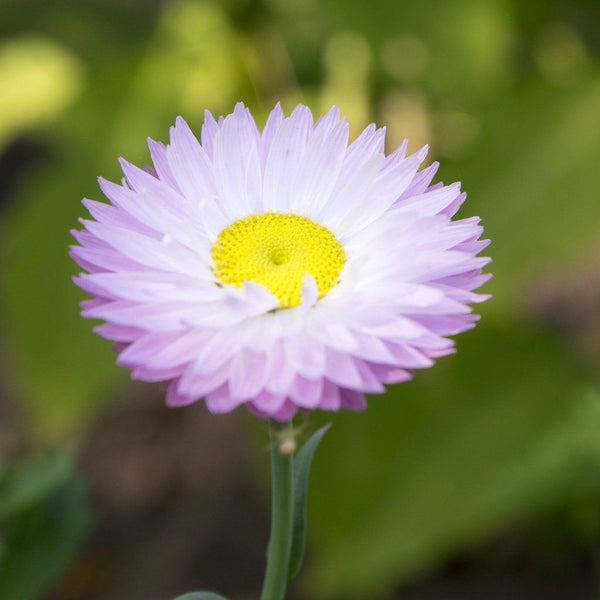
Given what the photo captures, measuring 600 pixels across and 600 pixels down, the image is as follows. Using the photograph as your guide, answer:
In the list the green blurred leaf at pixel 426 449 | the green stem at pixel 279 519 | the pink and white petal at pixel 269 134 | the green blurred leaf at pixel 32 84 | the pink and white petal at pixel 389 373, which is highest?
the green blurred leaf at pixel 32 84

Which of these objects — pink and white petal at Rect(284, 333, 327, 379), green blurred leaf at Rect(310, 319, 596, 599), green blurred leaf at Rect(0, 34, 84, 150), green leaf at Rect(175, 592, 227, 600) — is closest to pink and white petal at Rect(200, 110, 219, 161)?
pink and white petal at Rect(284, 333, 327, 379)

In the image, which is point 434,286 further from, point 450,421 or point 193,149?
point 450,421

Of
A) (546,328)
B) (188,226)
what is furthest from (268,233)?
(546,328)

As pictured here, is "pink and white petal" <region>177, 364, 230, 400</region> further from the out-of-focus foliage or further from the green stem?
the out-of-focus foliage

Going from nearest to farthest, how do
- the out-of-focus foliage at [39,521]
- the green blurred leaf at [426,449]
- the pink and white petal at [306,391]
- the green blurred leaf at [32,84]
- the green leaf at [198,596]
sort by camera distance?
the pink and white petal at [306,391]
the green leaf at [198,596]
the out-of-focus foliage at [39,521]
the green blurred leaf at [426,449]
the green blurred leaf at [32,84]

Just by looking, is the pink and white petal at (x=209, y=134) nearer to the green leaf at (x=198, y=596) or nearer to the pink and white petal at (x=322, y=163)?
the pink and white petal at (x=322, y=163)

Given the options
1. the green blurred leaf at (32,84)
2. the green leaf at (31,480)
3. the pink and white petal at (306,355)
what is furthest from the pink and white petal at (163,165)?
the green blurred leaf at (32,84)
